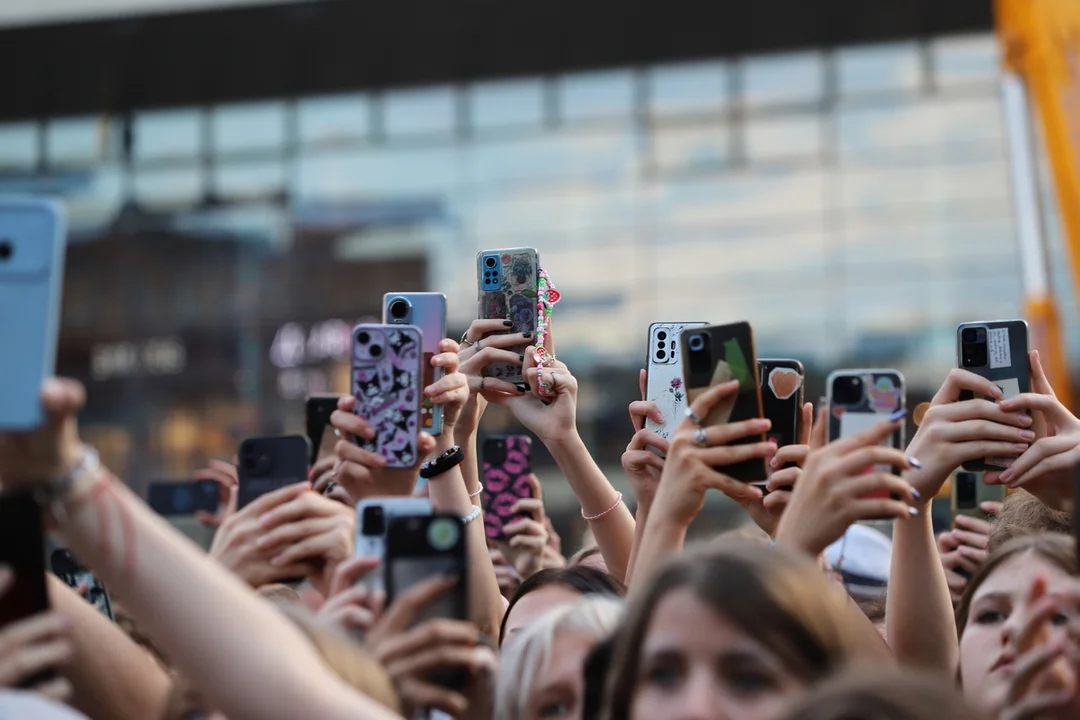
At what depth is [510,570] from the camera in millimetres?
3762

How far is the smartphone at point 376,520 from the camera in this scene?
6.48 feet

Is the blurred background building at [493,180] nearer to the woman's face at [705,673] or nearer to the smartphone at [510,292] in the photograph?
the smartphone at [510,292]

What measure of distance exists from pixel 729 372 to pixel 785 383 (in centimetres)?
44

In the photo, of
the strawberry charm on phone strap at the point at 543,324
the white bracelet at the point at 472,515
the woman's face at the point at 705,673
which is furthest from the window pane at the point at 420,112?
the woman's face at the point at 705,673

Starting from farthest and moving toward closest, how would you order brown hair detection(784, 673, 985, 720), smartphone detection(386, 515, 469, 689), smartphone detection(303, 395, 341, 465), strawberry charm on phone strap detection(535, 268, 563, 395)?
smartphone detection(303, 395, 341, 465) → strawberry charm on phone strap detection(535, 268, 563, 395) → smartphone detection(386, 515, 469, 689) → brown hair detection(784, 673, 985, 720)

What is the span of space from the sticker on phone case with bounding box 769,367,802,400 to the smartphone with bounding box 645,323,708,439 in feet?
0.76

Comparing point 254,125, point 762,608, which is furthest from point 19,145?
point 762,608

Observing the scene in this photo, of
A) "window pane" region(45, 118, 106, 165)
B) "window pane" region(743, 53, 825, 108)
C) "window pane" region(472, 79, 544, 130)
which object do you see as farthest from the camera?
"window pane" region(45, 118, 106, 165)

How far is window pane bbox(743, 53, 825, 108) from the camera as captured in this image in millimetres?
18578

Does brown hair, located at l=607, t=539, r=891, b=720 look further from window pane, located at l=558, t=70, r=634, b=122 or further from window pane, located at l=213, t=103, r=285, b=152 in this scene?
window pane, located at l=213, t=103, r=285, b=152

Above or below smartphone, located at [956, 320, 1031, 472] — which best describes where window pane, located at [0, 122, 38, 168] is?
above

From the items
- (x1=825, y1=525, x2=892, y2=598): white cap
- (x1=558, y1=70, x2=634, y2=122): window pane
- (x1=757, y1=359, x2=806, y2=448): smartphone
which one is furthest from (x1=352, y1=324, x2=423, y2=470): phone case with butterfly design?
(x1=558, y1=70, x2=634, y2=122): window pane

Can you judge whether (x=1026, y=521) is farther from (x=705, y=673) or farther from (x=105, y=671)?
(x=105, y=671)

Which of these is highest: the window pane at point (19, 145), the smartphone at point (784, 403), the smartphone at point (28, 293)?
the window pane at point (19, 145)
